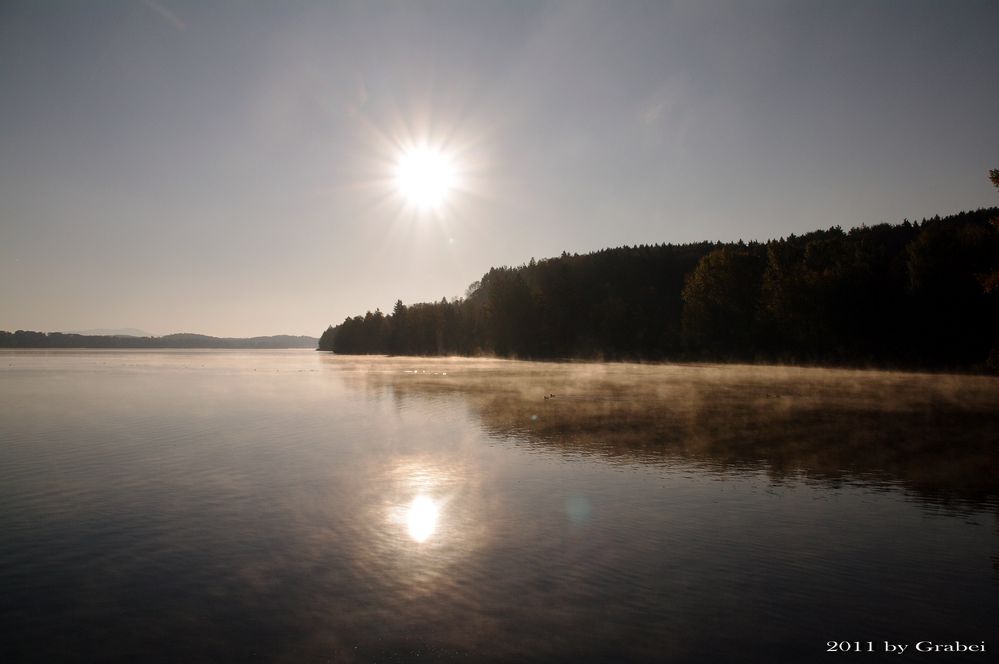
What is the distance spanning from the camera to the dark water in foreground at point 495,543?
8.36m

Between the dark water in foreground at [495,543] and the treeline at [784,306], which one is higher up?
the treeline at [784,306]

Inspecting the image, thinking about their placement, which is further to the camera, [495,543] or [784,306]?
[784,306]

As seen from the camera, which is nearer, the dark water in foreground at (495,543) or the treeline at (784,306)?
the dark water in foreground at (495,543)

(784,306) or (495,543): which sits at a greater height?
(784,306)

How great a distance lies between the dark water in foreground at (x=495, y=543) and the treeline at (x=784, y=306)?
125 ft

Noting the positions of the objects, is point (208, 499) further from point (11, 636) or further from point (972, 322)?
point (972, 322)

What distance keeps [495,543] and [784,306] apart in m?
90.7

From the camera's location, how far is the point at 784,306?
91.7 meters

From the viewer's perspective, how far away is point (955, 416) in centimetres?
3189

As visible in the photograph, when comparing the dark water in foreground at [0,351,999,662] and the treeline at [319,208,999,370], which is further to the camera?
the treeline at [319,208,999,370]

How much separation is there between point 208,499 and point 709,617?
12.8m

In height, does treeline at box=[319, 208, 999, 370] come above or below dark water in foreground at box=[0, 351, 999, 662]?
above

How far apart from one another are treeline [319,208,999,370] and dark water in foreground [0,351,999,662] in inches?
1501

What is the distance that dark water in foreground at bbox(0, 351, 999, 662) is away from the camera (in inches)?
329
